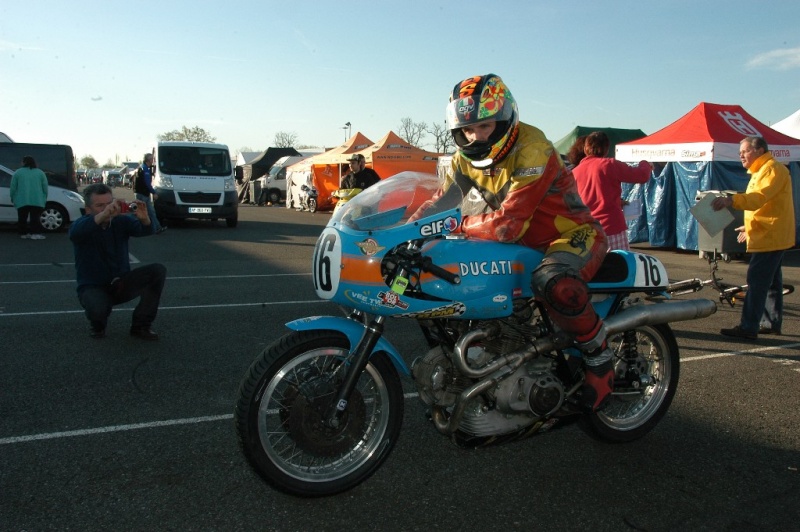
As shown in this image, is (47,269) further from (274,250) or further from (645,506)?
(645,506)

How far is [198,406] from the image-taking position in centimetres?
460

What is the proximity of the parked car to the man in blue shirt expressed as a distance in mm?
11871

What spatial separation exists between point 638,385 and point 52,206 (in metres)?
16.8

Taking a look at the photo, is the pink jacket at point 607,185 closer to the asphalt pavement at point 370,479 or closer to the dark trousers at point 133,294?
the asphalt pavement at point 370,479

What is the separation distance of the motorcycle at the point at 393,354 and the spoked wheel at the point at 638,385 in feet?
1.49

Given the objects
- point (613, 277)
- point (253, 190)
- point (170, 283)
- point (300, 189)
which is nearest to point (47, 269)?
point (170, 283)

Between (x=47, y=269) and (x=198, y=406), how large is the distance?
786 cm

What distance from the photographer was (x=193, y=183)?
766 inches

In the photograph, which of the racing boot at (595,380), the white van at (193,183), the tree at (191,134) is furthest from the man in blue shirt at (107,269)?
the tree at (191,134)

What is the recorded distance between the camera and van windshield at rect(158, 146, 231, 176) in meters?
19.7

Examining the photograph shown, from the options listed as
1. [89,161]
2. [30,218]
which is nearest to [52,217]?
[30,218]

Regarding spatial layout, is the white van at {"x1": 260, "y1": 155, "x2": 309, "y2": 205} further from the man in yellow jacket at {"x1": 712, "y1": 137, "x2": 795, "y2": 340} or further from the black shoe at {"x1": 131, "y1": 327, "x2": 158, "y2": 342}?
the man in yellow jacket at {"x1": 712, "y1": 137, "x2": 795, "y2": 340}

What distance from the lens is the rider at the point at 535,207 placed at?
3.34m

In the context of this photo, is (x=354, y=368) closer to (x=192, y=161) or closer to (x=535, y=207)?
(x=535, y=207)
